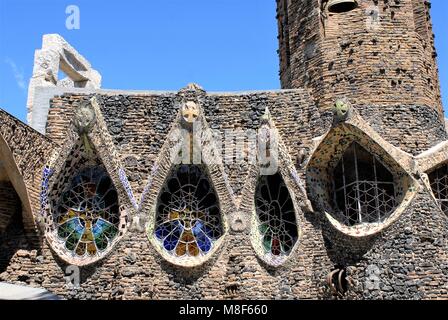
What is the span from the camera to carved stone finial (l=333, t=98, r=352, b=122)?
31.4 ft

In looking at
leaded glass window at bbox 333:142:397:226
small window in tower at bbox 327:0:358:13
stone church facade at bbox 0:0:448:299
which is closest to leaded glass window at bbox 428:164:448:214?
stone church facade at bbox 0:0:448:299

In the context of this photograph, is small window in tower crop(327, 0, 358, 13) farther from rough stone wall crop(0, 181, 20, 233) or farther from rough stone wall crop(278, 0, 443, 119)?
rough stone wall crop(0, 181, 20, 233)

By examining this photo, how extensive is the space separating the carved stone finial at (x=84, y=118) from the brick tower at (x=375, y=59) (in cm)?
368

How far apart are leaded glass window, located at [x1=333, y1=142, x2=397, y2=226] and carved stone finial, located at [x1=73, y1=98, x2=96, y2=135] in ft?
13.5

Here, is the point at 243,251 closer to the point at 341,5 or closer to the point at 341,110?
the point at 341,110

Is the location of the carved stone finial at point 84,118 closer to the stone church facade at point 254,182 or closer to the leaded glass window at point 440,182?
the stone church facade at point 254,182

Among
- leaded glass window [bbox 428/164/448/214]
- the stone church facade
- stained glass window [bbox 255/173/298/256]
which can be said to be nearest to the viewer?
the stone church facade

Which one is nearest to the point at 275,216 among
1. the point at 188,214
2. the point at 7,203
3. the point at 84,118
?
the point at 188,214

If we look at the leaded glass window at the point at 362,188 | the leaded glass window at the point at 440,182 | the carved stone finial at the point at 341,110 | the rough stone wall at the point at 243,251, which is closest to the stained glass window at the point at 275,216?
the rough stone wall at the point at 243,251

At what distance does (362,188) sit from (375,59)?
7.44 ft

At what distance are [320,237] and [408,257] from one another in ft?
4.50

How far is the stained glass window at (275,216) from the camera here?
32.8 ft

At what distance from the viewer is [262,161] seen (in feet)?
33.2
